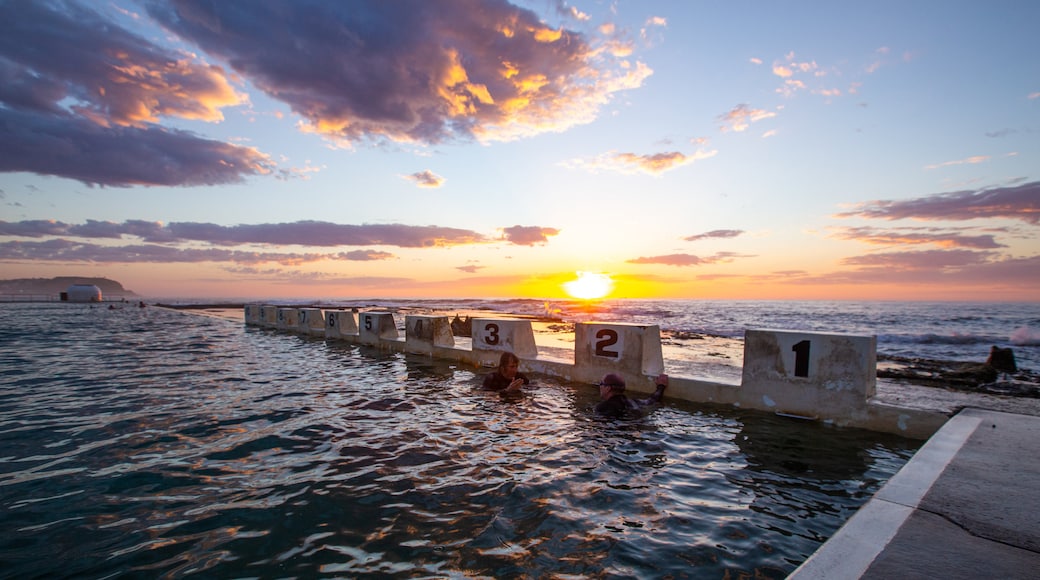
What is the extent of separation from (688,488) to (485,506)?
227 cm

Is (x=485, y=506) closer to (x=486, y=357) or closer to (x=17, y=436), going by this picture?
(x=17, y=436)

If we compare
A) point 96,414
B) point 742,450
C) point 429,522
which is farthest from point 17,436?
point 742,450

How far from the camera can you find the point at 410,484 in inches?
203

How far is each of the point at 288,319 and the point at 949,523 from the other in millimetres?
27852

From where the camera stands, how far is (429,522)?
428cm

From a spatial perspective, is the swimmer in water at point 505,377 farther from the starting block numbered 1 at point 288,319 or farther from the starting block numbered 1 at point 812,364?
the starting block numbered 1 at point 288,319

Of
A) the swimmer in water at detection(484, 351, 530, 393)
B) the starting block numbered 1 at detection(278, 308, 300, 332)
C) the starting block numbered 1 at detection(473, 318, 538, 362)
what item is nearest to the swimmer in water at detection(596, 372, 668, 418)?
the swimmer in water at detection(484, 351, 530, 393)

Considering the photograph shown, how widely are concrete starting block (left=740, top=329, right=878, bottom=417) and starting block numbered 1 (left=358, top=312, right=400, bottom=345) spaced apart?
42.1 feet

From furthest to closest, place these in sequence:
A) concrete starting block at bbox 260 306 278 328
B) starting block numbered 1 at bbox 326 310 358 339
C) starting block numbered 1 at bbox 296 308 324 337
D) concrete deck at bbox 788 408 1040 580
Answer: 1. concrete starting block at bbox 260 306 278 328
2. starting block numbered 1 at bbox 296 308 324 337
3. starting block numbered 1 at bbox 326 310 358 339
4. concrete deck at bbox 788 408 1040 580

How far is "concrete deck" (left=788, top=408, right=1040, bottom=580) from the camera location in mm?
2818

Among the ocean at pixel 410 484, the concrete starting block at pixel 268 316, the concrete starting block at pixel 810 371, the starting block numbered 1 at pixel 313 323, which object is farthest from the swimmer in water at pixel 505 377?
the concrete starting block at pixel 268 316

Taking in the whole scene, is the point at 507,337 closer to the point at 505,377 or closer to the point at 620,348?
the point at 505,377

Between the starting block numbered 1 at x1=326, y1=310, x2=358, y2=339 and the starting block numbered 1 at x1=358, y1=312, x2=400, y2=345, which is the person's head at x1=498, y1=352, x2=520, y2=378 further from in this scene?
the starting block numbered 1 at x1=326, y1=310, x2=358, y2=339

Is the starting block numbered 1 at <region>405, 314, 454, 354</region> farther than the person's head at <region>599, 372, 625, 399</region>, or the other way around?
the starting block numbered 1 at <region>405, 314, 454, 354</region>
